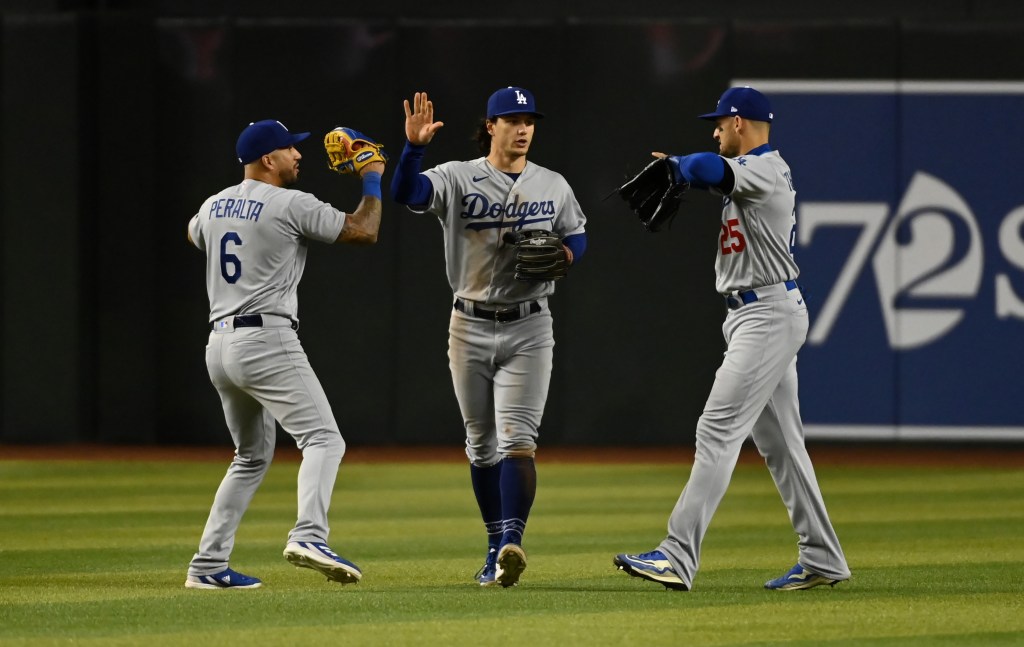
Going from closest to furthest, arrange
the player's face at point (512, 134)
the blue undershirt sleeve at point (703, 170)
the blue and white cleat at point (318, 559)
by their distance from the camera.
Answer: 1. the blue undershirt sleeve at point (703, 170)
2. the blue and white cleat at point (318, 559)
3. the player's face at point (512, 134)

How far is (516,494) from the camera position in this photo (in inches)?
251

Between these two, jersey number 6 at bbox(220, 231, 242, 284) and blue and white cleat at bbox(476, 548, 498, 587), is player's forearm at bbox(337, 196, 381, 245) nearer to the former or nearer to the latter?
jersey number 6 at bbox(220, 231, 242, 284)

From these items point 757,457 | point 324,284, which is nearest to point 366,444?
point 324,284

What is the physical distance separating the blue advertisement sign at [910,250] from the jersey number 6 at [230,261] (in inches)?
334

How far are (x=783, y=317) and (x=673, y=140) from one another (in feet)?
27.2

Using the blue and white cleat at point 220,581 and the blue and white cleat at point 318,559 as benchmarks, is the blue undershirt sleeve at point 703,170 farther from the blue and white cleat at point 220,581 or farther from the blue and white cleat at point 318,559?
the blue and white cleat at point 220,581

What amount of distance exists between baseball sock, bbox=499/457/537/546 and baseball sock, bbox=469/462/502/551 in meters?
0.20

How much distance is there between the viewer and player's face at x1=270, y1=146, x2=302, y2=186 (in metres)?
6.48

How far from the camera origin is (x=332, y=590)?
6.29 metres

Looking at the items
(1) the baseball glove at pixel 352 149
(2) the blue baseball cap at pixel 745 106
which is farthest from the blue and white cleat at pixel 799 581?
(1) the baseball glove at pixel 352 149

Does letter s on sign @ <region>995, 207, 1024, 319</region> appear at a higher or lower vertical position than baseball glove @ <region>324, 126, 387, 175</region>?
lower

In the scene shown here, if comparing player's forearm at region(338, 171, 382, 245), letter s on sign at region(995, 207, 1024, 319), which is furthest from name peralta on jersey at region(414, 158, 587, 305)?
letter s on sign at region(995, 207, 1024, 319)

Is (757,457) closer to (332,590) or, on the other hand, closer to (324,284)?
(324,284)

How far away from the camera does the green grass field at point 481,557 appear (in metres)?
5.27
